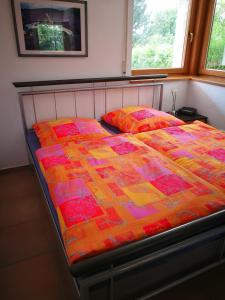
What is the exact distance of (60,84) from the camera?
2.49 m

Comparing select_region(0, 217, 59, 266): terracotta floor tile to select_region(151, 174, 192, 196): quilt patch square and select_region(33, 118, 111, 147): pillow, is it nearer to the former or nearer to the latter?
select_region(33, 118, 111, 147): pillow

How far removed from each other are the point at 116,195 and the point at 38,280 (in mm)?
752

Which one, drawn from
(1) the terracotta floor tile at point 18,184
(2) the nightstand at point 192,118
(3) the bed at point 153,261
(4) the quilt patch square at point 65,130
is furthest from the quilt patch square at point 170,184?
(2) the nightstand at point 192,118

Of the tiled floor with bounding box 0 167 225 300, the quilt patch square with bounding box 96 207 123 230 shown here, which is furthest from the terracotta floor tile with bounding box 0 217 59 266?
the quilt patch square with bounding box 96 207 123 230

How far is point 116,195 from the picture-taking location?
1396 mm

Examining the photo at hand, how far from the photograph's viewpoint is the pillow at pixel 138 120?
2475 mm

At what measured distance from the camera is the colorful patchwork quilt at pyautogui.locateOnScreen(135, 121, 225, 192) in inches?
66.0

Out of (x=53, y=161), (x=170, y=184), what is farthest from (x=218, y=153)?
(x=53, y=161)

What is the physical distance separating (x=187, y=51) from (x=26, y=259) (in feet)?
9.71

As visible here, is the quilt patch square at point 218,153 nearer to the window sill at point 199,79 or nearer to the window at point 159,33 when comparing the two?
the window sill at point 199,79

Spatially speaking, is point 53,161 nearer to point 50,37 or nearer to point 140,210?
point 140,210

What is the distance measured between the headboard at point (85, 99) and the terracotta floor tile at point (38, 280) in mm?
1393

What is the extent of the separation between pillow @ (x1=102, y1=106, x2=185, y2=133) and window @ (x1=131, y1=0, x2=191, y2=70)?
65cm

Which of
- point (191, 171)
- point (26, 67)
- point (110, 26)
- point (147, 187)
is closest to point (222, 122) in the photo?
point (191, 171)
